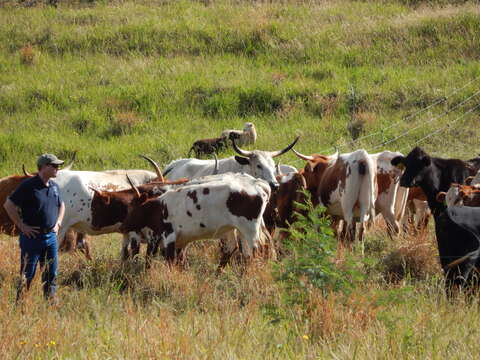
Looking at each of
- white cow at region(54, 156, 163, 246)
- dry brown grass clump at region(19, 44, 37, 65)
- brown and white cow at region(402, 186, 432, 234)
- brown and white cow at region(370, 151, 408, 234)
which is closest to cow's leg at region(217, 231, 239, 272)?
white cow at region(54, 156, 163, 246)

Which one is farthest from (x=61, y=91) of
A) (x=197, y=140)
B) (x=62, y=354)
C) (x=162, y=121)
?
(x=62, y=354)

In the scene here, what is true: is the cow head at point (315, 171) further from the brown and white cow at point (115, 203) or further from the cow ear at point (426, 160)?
the brown and white cow at point (115, 203)

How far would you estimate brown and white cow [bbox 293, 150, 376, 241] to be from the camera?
11.7m

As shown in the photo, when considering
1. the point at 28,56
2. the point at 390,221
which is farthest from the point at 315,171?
the point at 28,56

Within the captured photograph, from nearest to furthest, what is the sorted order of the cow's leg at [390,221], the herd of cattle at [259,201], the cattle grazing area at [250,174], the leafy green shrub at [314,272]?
the cattle grazing area at [250,174] < the leafy green shrub at [314,272] < the herd of cattle at [259,201] < the cow's leg at [390,221]

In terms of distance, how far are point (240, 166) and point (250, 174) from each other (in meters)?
0.64

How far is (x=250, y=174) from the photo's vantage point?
1328 cm

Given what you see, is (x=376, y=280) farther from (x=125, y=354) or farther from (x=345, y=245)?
(x=125, y=354)

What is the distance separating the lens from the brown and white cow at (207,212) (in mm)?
10250

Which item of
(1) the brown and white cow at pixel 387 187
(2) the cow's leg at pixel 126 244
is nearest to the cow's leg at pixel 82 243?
(2) the cow's leg at pixel 126 244

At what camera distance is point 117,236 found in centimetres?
1507

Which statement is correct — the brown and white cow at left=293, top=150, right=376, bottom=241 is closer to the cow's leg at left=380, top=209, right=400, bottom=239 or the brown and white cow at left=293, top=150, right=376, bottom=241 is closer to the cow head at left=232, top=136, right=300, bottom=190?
the cow's leg at left=380, top=209, right=400, bottom=239

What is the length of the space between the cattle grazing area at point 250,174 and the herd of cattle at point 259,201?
3cm

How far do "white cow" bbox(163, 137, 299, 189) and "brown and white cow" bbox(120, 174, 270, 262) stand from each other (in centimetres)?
206
